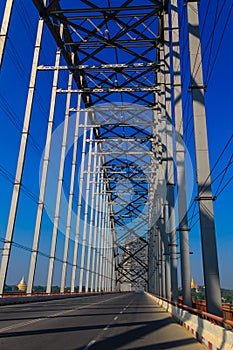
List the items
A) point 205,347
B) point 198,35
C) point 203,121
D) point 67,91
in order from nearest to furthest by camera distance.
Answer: point 205,347 < point 203,121 < point 198,35 < point 67,91

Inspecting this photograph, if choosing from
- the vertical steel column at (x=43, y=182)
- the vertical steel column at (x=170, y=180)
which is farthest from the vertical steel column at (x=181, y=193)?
the vertical steel column at (x=43, y=182)

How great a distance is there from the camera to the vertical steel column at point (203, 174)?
42.2 feet

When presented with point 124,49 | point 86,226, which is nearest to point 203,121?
point 124,49

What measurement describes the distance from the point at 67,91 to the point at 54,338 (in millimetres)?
34309

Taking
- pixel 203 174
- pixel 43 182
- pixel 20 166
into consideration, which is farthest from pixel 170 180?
pixel 203 174

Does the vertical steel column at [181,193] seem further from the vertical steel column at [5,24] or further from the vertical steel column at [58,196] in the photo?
the vertical steel column at [58,196]

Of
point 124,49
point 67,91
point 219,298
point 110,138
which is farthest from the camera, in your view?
point 110,138

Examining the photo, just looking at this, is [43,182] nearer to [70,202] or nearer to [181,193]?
[70,202]

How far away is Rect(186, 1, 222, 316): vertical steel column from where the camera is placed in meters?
12.9

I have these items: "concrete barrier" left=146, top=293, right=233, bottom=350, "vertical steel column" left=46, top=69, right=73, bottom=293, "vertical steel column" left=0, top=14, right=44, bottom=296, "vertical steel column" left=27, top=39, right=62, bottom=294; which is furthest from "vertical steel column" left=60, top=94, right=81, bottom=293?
"concrete barrier" left=146, top=293, right=233, bottom=350

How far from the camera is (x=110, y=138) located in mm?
58188

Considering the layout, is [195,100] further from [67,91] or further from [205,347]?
[67,91]

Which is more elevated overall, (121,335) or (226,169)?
(226,169)

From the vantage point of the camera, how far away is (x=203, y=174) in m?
14.1
